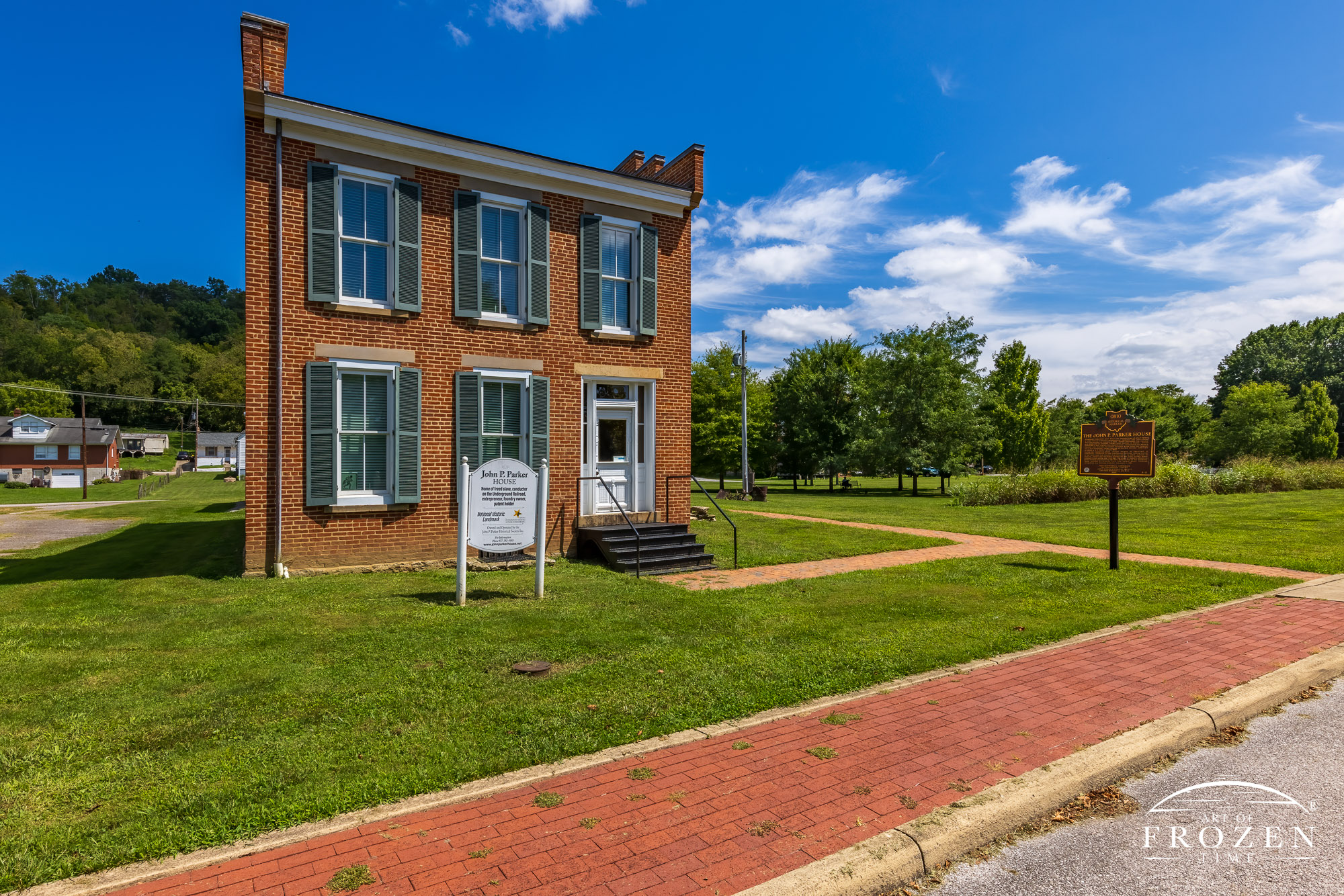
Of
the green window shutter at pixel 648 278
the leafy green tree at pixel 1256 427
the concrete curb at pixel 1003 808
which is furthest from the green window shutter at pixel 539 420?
the leafy green tree at pixel 1256 427

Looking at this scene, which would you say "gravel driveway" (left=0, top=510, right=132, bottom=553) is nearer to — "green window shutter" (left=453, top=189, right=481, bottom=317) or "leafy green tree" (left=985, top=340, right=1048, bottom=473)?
"green window shutter" (left=453, top=189, right=481, bottom=317)

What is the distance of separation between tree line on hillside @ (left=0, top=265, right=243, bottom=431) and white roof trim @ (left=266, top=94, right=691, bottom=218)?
241 feet

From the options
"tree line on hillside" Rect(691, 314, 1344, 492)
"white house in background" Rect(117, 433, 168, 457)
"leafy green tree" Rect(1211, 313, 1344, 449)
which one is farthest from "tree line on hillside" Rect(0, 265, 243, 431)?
"leafy green tree" Rect(1211, 313, 1344, 449)

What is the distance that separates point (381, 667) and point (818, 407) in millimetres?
38780

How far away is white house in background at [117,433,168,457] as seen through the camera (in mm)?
87812

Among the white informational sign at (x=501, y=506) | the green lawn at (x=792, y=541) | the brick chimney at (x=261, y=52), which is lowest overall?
the green lawn at (x=792, y=541)

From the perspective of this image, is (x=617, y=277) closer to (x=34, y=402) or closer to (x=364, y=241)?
(x=364, y=241)

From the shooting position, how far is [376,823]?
3.41 meters

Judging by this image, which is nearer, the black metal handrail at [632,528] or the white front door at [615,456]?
the black metal handrail at [632,528]

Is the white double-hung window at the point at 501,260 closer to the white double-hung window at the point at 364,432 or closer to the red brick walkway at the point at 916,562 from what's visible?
the white double-hung window at the point at 364,432

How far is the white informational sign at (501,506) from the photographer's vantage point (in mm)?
8797

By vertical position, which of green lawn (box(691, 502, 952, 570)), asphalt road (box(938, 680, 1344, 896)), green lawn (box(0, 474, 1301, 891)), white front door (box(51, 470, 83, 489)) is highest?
green lawn (box(0, 474, 1301, 891))

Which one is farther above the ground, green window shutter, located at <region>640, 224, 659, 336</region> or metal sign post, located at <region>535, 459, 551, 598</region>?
green window shutter, located at <region>640, 224, 659, 336</region>

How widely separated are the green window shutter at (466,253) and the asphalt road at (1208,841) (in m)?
10.2
